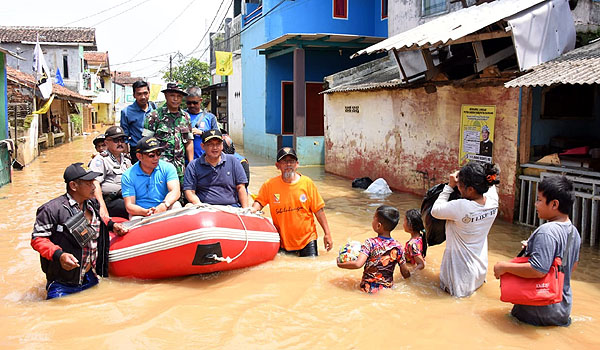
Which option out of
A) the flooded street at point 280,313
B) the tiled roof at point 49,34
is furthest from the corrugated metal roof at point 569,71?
the tiled roof at point 49,34

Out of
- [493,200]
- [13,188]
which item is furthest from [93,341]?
[13,188]

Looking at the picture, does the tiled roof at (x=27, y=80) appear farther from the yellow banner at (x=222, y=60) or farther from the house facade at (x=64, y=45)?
Result: the house facade at (x=64, y=45)

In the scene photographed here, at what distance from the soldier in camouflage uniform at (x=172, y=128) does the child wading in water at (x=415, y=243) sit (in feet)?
8.91

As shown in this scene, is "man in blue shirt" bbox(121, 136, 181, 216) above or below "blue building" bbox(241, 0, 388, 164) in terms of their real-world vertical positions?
below

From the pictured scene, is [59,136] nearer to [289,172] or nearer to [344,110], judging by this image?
[344,110]

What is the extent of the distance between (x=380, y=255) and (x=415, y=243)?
43 cm

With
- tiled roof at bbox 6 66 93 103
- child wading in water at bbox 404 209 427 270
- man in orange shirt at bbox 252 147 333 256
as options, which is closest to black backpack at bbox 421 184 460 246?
child wading in water at bbox 404 209 427 270

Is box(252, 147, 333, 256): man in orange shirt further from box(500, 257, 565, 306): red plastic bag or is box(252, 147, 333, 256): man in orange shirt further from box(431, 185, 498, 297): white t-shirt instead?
box(500, 257, 565, 306): red plastic bag

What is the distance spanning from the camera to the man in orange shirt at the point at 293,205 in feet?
17.0

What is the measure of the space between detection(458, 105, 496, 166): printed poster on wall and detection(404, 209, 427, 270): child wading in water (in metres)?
3.65

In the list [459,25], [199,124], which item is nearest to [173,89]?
[199,124]

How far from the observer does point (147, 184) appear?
502cm

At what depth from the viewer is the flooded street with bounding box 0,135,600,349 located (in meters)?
3.73

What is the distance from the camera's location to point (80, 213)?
4.11m
